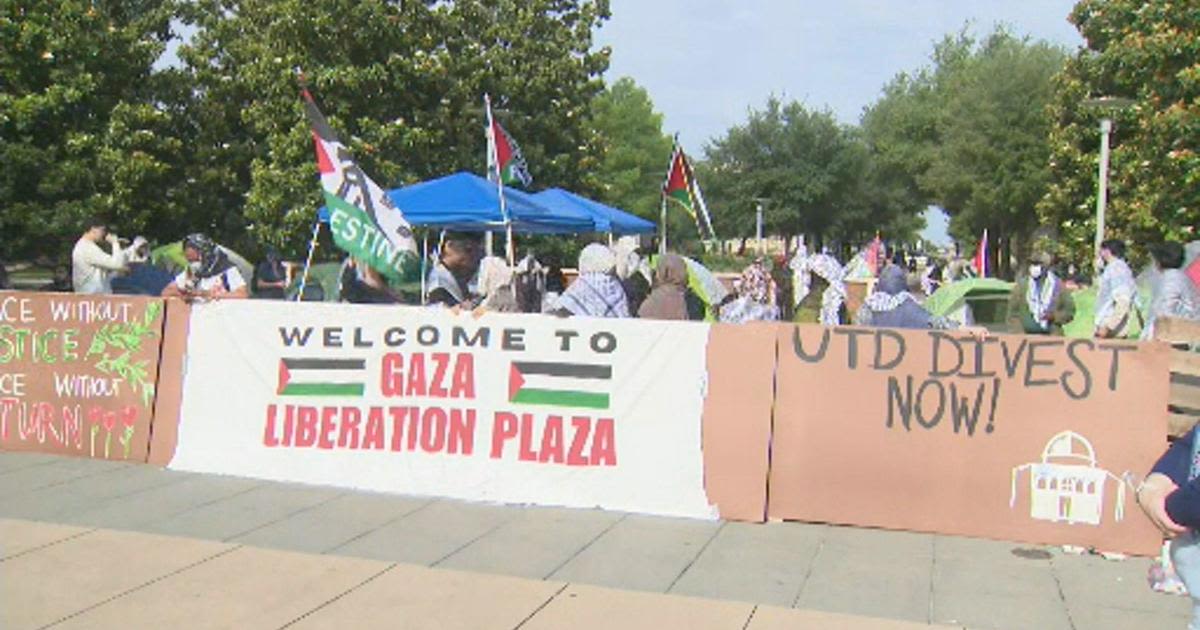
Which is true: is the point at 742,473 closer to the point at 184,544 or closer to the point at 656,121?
the point at 184,544

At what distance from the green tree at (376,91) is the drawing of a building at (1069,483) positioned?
17.2 meters

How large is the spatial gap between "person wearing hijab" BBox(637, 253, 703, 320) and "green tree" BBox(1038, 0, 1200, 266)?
1142 cm

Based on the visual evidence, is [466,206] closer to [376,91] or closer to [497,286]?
[497,286]

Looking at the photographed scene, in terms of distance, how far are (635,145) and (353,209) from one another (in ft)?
181

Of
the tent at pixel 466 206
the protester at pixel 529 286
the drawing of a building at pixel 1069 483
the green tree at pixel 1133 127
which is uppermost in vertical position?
the green tree at pixel 1133 127

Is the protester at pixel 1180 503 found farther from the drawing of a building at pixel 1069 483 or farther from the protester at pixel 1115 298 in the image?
the protester at pixel 1115 298

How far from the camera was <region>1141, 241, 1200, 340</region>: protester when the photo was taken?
8.47 m

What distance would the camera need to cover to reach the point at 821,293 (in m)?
12.9

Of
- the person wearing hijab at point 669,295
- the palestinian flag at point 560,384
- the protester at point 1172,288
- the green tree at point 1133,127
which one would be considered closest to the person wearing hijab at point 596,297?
the person wearing hijab at point 669,295

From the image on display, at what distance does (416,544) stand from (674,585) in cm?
154

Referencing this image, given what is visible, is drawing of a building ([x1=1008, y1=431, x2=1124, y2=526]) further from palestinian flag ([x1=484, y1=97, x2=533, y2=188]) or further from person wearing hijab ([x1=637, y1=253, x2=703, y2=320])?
palestinian flag ([x1=484, y1=97, x2=533, y2=188])

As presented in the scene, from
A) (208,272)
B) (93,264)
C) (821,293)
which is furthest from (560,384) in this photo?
(821,293)

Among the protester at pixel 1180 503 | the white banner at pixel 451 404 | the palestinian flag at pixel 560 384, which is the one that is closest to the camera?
the protester at pixel 1180 503

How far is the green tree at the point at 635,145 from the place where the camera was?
5788 cm
